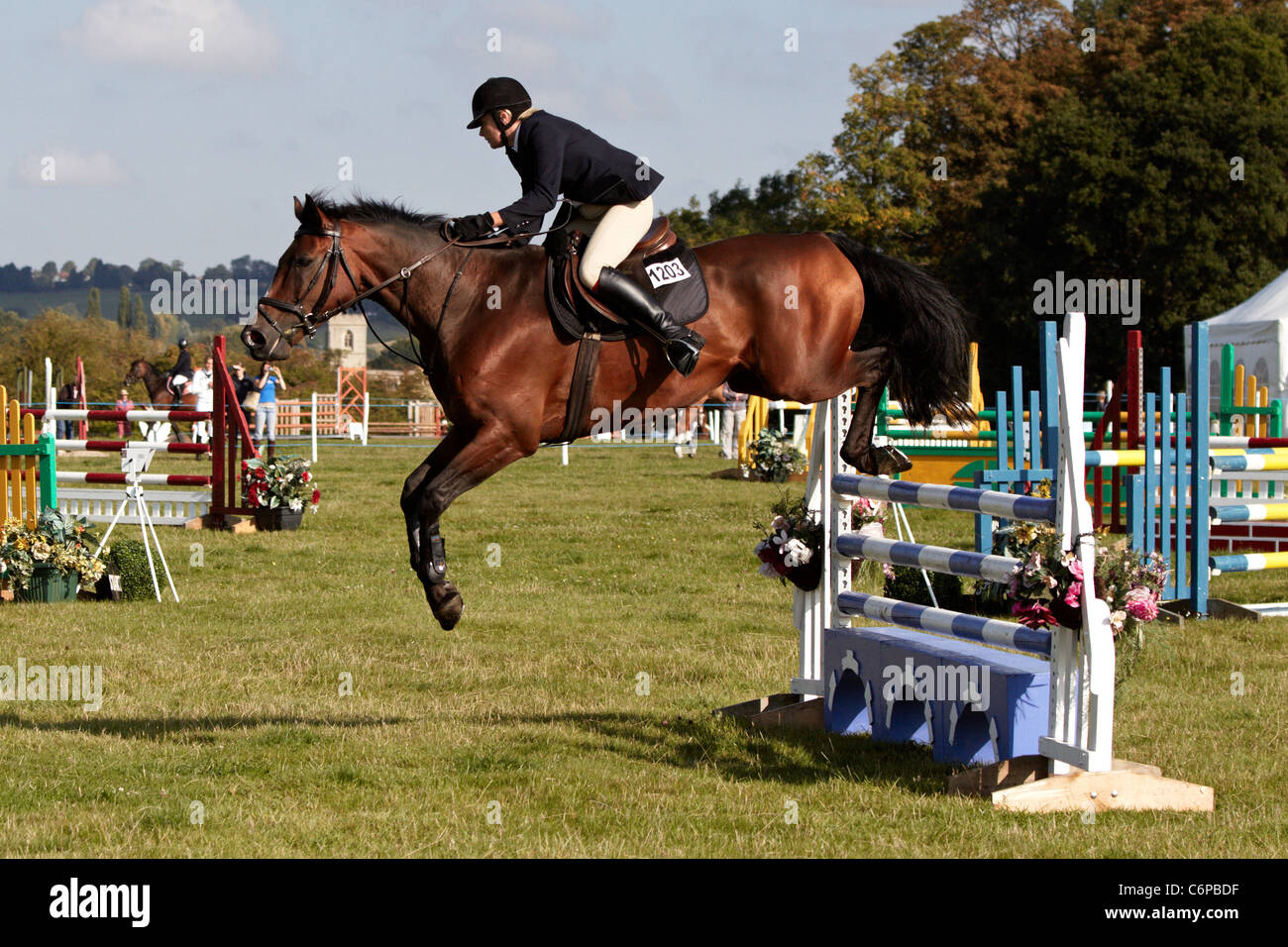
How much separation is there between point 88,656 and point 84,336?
40.8m

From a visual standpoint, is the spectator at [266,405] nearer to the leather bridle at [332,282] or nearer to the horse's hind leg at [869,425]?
the leather bridle at [332,282]

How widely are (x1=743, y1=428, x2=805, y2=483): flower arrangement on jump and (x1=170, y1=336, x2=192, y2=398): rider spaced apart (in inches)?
499

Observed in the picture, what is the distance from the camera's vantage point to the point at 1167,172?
36344 mm

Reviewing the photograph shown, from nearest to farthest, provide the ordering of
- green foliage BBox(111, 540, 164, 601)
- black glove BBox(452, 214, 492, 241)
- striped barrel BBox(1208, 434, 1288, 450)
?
black glove BBox(452, 214, 492, 241), striped barrel BBox(1208, 434, 1288, 450), green foliage BBox(111, 540, 164, 601)

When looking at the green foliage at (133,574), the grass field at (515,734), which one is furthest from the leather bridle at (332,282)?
the green foliage at (133,574)

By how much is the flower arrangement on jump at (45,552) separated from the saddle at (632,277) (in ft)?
20.5

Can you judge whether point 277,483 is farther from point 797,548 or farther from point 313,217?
point 797,548

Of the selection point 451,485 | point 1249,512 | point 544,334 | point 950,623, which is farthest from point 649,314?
point 1249,512

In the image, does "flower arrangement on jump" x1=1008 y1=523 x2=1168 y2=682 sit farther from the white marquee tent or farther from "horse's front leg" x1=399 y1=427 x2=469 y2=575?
the white marquee tent

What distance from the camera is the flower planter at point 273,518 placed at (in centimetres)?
1525

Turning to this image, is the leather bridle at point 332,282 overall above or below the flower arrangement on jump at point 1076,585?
above

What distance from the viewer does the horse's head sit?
5.94 m

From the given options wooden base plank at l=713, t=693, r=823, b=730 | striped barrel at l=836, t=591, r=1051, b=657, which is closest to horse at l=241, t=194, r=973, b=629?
striped barrel at l=836, t=591, r=1051, b=657

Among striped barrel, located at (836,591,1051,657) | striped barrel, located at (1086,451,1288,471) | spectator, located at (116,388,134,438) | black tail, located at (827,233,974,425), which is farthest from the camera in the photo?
spectator, located at (116,388,134,438)
